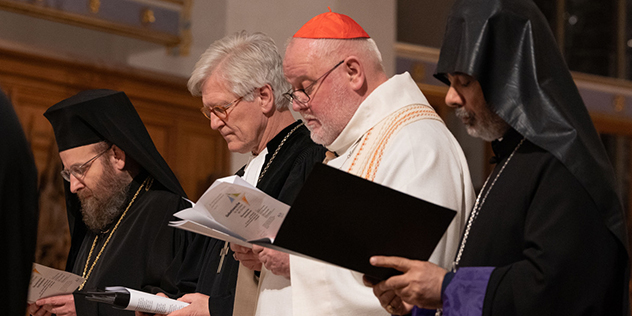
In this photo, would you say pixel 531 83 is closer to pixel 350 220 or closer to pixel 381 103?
pixel 350 220

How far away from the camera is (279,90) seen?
3.87 meters

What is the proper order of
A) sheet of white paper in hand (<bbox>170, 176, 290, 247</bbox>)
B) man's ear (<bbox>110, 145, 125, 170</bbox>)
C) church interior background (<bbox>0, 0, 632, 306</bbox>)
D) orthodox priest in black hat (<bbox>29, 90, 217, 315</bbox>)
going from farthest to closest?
church interior background (<bbox>0, 0, 632, 306</bbox>) → man's ear (<bbox>110, 145, 125, 170</bbox>) → orthodox priest in black hat (<bbox>29, 90, 217, 315</bbox>) → sheet of white paper in hand (<bbox>170, 176, 290, 247</bbox>)

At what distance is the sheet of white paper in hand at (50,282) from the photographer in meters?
3.75

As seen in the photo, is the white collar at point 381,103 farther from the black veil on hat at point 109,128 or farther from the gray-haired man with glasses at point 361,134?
the black veil on hat at point 109,128

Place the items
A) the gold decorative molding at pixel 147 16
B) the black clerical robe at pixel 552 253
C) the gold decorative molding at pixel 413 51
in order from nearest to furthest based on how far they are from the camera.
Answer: the black clerical robe at pixel 552 253, the gold decorative molding at pixel 147 16, the gold decorative molding at pixel 413 51

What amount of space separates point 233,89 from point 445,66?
1660 millimetres

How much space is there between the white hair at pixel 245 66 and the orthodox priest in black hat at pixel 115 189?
613 millimetres

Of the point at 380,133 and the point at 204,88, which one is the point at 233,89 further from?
the point at 380,133

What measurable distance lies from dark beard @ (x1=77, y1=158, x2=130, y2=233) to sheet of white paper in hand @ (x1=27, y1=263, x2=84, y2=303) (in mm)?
603

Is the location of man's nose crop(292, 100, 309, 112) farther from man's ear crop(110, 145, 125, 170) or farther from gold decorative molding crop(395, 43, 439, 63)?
gold decorative molding crop(395, 43, 439, 63)

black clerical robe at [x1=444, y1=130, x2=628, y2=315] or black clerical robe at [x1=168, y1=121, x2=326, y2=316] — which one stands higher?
black clerical robe at [x1=444, y1=130, x2=628, y2=315]

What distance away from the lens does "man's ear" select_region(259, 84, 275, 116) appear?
382 centimetres

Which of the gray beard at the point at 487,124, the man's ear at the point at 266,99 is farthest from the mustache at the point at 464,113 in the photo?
the man's ear at the point at 266,99

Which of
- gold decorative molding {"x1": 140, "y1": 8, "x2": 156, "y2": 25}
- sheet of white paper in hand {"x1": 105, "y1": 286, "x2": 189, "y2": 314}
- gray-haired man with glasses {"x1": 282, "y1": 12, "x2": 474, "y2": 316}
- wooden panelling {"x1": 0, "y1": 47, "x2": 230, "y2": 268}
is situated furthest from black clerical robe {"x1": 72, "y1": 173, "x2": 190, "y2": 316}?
gold decorative molding {"x1": 140, "y1": 8, "x2": 156, "y2": 25}
